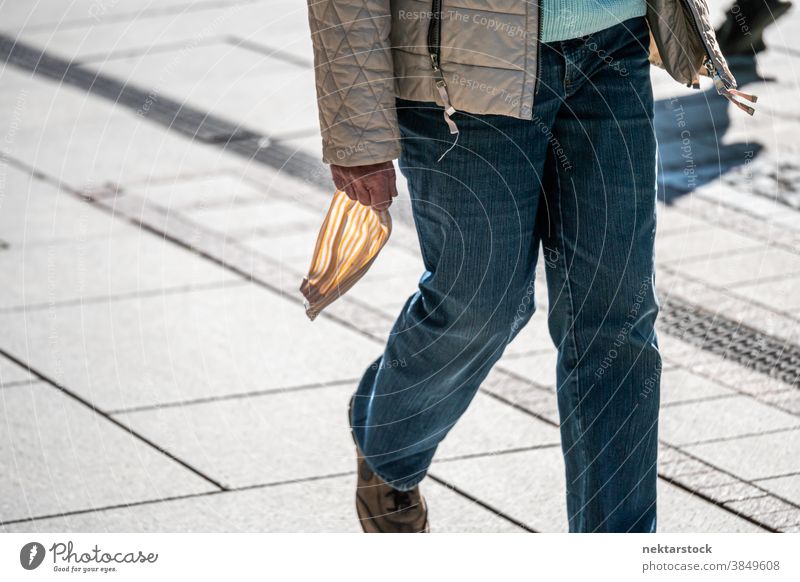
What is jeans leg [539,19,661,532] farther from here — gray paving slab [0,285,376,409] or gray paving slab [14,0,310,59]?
gray paving slab [14,0,310,59]

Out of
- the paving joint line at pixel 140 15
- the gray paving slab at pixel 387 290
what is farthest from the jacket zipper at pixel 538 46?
the paving joint line at pixel 140 15

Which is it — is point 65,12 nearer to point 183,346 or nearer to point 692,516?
point 183,346

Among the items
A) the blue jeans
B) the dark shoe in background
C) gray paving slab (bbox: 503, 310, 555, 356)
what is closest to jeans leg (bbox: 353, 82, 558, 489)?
the blue jeans

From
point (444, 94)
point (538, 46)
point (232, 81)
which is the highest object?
point (538, 46)

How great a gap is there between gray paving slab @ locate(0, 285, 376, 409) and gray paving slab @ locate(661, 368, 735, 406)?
2.95ft

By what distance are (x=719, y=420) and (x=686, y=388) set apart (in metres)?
0.20

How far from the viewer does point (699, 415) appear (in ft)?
10.9

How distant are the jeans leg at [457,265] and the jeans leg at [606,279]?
7 centimetres

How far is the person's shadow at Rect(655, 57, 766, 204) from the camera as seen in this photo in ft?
16.2

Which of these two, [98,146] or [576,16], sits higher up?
[576,16]

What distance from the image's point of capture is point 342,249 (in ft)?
8.50

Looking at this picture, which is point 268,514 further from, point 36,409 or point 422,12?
point 422,12

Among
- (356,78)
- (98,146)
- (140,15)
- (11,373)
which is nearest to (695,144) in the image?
(98,146)

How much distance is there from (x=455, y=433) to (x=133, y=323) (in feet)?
4.06
